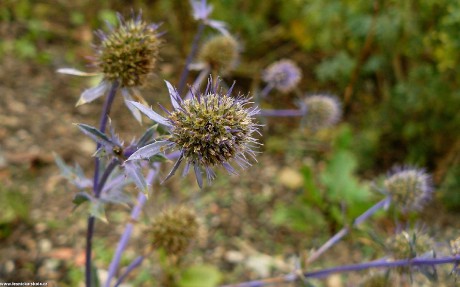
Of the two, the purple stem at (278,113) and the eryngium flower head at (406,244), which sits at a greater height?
the purple stem at (278,113)

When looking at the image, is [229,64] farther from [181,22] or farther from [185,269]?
[181,22]

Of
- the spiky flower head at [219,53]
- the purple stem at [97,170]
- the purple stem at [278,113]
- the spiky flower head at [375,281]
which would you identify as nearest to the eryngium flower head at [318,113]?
the purple stem at [278,113]

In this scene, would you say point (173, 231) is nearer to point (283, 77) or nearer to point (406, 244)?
point (406, 244)

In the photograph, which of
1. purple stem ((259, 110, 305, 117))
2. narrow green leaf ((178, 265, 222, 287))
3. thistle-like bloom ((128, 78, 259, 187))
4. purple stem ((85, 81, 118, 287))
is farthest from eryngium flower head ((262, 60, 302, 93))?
thistle-like bloom ((128, 78, 259, 187))

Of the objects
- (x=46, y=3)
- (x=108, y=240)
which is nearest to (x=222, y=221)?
(x=108, y=240)

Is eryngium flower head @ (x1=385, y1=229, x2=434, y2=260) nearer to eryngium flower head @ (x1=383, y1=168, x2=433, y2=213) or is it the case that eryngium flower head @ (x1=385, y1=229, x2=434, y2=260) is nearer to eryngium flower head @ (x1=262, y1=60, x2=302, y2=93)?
eryngium flower head @ (x1=383, y1=168, x2=433, y2=213)

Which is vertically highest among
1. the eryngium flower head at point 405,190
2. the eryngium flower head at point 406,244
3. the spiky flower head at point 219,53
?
the spiky flower head at point 219,53

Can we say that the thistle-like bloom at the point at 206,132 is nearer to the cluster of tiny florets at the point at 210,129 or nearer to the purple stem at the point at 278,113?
the cluster of tiny florets at the point at 210,129
